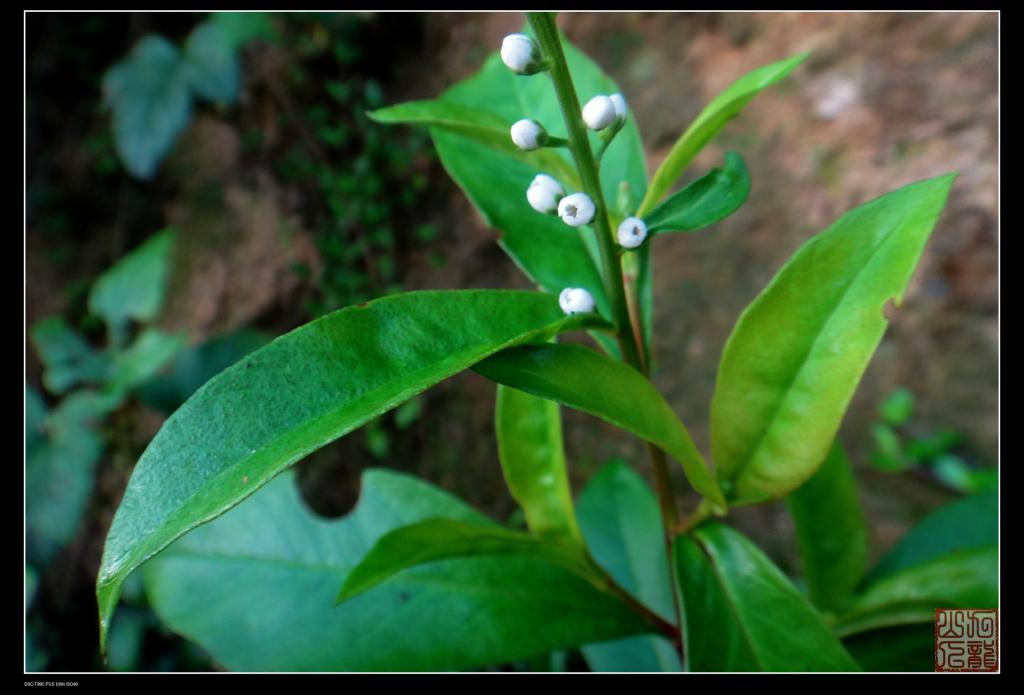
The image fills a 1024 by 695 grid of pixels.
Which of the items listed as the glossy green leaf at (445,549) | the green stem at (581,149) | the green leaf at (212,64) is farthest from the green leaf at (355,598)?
the green leaf at (212,64)

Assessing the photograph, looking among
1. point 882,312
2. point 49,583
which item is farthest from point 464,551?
point 49,583

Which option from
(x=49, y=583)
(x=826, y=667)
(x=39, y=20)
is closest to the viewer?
(x=826, y=667)

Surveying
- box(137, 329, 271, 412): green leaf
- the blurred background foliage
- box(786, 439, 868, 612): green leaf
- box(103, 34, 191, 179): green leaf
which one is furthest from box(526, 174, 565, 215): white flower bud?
box(103, 34, 191, 179): green leaf

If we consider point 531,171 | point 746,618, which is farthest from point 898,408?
point 531,171

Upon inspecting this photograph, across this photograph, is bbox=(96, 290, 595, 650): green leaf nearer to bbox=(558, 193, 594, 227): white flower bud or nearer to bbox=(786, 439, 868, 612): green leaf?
bbox=(558, 193, 594, 227): white flower bud

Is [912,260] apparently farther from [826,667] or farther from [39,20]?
[39,20]

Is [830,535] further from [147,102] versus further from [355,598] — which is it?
[147,102]
